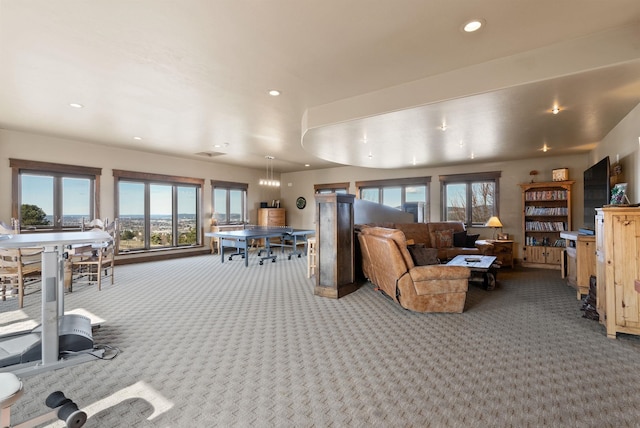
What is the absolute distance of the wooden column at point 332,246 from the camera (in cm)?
460

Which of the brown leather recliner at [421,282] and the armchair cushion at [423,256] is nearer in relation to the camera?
the brown leather recliner at [421,282]

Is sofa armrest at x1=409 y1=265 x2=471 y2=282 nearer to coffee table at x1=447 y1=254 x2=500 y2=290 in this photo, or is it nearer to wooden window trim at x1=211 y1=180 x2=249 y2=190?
coffee table at x1=447 y1=254 x2=500 y2=290

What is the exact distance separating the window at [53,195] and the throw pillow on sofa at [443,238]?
764 cm

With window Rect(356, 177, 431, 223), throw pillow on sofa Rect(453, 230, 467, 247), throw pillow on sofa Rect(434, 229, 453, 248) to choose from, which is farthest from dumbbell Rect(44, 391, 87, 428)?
window Rect(356, 177, 431, 223)

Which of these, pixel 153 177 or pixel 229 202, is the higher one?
pixel 153 177

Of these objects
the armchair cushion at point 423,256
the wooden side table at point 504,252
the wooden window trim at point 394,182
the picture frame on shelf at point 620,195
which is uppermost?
the wooden window trim at point 394,182

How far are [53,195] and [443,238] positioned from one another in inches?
337

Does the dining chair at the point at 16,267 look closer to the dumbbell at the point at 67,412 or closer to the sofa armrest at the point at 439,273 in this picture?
the dumbbell at the point at 67,412

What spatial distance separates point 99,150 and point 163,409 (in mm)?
7190

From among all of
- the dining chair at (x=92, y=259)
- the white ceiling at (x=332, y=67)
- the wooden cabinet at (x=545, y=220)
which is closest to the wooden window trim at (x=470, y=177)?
the wooden cabinet at (x=545, y=220)

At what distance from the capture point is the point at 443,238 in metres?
7.05

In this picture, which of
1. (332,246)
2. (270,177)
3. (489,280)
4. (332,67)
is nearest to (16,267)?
(332,246)

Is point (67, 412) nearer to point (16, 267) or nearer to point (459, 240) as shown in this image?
point (16, 267)

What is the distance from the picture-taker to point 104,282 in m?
5.55
